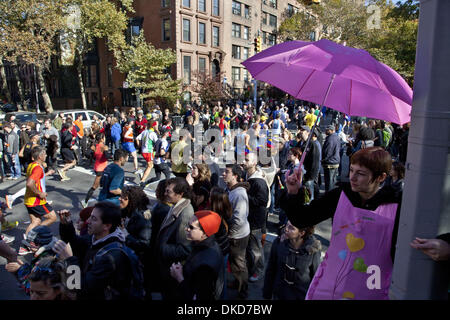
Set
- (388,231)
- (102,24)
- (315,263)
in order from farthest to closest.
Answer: (102,24) → (315,263) → (388,231)

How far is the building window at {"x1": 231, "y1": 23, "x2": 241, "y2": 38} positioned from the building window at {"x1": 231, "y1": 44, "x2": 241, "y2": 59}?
1.24 m

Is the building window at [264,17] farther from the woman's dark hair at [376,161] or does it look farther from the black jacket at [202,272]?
the woman's dark hair at [376,161]

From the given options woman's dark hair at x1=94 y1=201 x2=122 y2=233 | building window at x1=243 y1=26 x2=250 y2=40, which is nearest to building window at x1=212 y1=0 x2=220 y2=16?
building window at x1=243 y1=26 x2=250 y2=40

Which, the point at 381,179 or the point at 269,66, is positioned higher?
the point at 269,66

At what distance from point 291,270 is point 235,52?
3778 centimetres

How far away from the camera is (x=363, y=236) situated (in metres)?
1.93

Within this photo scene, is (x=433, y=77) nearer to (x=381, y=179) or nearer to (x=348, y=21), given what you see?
(x=381, y=179)

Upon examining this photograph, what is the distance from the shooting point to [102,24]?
2917 centimetres

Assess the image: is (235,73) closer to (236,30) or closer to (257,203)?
(236,30)

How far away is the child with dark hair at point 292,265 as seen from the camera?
114 inches

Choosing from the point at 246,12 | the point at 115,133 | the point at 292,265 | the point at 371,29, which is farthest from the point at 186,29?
the point at 292,265
